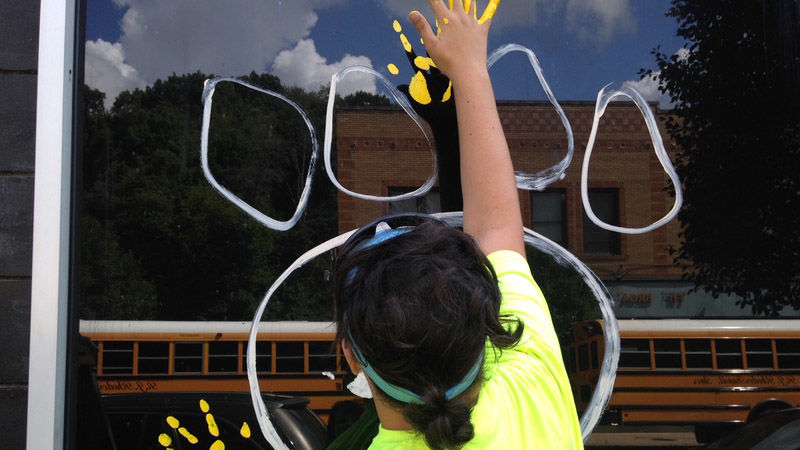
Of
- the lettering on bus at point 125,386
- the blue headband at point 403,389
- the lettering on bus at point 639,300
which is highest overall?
the lettering on bus at point 639,300

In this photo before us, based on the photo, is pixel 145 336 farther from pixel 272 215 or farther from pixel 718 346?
pixel 718 346

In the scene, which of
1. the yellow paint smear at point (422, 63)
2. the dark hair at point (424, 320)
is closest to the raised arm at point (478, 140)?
the dark hair at point (424, 320)

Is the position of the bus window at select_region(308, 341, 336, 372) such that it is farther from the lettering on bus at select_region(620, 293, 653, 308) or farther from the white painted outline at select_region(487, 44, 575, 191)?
the lettering on bus at select_region(620, 293, 653, 308)

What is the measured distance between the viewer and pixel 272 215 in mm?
1817

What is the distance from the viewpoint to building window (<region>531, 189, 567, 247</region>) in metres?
1.81

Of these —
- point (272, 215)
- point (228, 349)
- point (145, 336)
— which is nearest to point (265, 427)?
point (228, 349)

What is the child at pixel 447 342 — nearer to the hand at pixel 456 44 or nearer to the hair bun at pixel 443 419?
the hair bun at pixel 443 419

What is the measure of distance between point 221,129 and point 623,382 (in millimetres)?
1183

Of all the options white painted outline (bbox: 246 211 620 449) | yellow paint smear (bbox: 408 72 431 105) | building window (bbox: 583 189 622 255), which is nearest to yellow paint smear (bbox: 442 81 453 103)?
yellow paint smear (bbox: 408 72 431 105)

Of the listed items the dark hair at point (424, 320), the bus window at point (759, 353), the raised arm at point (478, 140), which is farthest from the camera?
the bus window at point (759, 353)

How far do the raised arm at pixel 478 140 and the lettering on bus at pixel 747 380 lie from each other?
33.6 inches

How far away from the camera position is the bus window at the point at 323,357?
70.1 inches

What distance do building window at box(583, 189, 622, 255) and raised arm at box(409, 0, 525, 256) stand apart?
0.64 m

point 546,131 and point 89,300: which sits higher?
point 546,131
